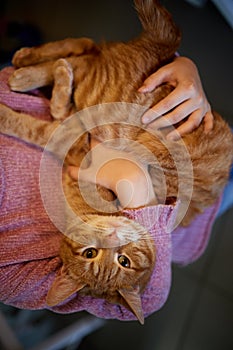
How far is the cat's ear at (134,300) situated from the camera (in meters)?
1.10

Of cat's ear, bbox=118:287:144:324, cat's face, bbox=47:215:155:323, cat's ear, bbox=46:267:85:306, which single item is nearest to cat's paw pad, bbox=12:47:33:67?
cat's face, bbox=47:215:155:323

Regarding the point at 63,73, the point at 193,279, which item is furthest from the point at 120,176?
the point at 193,279

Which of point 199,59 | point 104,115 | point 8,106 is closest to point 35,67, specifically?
point 8,106

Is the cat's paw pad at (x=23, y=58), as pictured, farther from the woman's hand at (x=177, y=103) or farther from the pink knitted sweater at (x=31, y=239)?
the woman's hand at (x=177, y=103)

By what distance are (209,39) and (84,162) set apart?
40.0 inches

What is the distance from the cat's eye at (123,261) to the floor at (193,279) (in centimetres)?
96

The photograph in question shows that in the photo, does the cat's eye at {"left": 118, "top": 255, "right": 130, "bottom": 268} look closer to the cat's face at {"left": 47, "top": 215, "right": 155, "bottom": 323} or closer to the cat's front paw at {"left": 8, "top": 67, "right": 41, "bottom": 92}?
the cat's face at {"left": 47, "top": 215, "right": 155, "bottom": 323}

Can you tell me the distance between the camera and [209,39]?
188 cm

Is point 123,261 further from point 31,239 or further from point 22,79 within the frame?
point 22,79

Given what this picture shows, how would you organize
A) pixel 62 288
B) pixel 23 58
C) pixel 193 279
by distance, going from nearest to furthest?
pixel 62 288 < pixel 23 58 < pixel 193 279

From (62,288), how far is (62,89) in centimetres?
62

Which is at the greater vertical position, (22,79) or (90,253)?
(22,79)

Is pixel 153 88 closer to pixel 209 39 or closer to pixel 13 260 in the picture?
pixel 13 260

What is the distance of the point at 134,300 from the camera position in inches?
44.4
